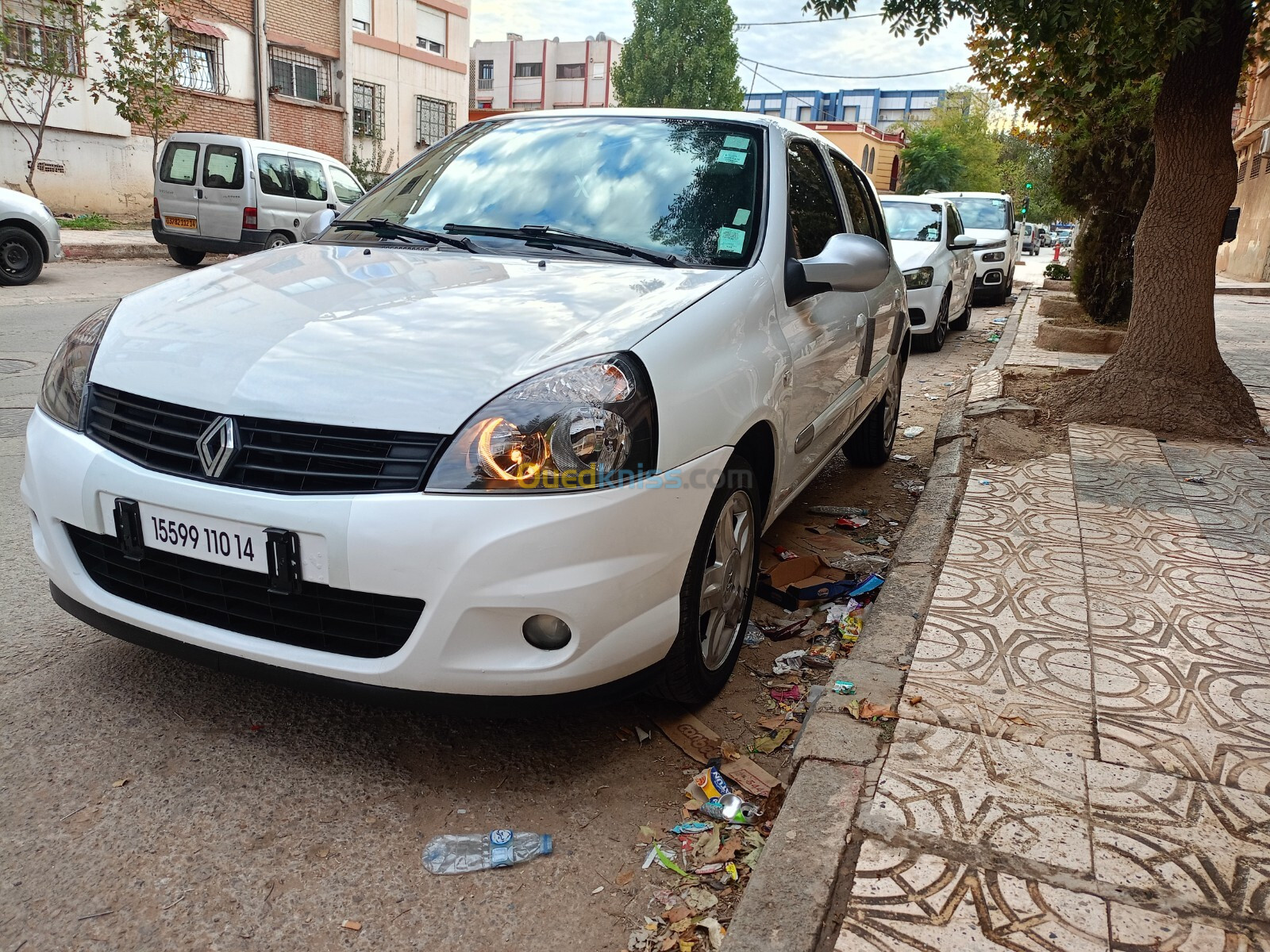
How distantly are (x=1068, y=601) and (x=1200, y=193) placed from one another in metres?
3.92

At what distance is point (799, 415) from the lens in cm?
351

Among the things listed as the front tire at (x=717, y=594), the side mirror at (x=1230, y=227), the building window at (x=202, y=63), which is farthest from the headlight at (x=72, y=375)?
the building window at (x=202, y=63)

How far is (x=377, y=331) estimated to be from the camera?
8.21ft

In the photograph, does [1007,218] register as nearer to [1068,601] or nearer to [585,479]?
[1068,601]

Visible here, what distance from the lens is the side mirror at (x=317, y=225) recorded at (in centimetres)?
379

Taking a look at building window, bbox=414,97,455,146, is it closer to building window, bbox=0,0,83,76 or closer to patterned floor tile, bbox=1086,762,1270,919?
building window, bbox=0,0,83,76

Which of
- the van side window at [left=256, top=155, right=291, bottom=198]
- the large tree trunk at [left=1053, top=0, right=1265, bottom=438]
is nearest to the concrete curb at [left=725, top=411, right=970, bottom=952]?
the large tree trunk at [left=1053, top=0, right=1265, bottom=438]

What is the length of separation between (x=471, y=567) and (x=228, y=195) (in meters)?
13.6

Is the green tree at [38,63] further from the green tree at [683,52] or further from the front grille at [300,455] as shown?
the green tree at [683,52]

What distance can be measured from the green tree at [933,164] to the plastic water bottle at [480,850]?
6205 cm

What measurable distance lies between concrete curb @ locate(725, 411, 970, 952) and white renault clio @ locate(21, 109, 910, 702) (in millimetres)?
406

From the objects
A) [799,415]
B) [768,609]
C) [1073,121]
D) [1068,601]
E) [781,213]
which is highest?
[1073,121]

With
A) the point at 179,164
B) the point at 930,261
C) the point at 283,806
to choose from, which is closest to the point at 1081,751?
the point at 283,806

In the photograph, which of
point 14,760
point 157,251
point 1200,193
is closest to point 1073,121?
point 1200,193
